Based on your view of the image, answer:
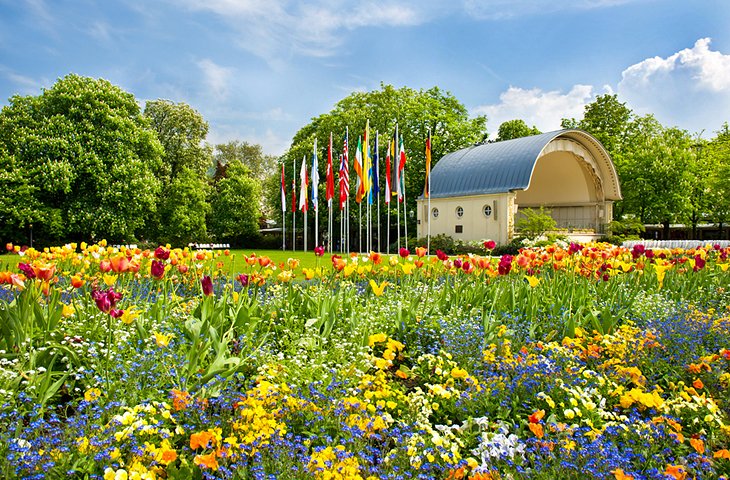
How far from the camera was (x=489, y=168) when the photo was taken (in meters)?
29.7

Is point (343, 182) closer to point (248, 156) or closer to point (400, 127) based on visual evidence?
point (400, 127)

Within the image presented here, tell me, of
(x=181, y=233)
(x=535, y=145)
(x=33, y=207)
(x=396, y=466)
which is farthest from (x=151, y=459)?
(x=181, y=233)

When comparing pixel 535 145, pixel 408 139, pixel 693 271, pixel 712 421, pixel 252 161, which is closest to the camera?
pixel 712 421

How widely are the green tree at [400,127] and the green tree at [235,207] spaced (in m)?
3.82

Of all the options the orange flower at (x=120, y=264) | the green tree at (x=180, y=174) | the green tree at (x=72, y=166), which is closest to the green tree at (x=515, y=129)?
the green tree at (x=180, y=174)

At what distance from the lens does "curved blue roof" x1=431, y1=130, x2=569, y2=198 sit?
92.6ft

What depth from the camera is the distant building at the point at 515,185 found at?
28.7 meters

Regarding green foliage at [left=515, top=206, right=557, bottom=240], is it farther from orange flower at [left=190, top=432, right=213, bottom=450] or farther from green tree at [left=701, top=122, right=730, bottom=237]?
orange flower at [left=190, top=432, right=213, bottom=450]

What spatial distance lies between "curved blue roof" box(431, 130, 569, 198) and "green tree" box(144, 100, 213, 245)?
15599mm

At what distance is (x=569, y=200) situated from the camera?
121ft

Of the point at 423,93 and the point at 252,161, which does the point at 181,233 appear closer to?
the point at 423,93

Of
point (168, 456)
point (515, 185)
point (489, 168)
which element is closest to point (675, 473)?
point (168, 456)

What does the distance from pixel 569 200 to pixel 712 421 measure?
36.2m

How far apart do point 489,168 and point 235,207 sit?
63.4ft
